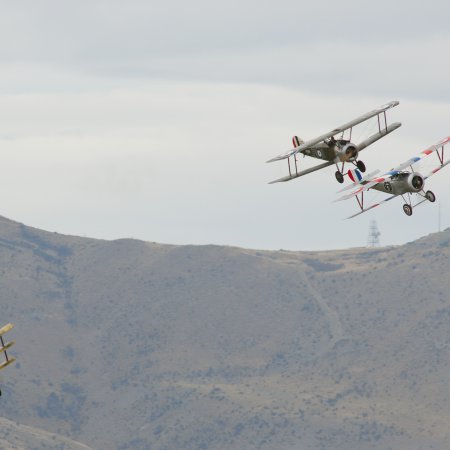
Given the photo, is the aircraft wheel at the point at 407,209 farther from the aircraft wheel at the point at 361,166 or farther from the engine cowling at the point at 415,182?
the aircraft wheel at the point at 361,166

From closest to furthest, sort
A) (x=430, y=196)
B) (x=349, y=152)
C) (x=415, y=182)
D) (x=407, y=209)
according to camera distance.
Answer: (x=407, y=209) < (x=430, y=196) < (x=415, y=182) < (x=349, y=152)

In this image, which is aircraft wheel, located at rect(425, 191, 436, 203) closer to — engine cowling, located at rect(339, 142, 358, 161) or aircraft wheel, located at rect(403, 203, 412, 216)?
aircraft wheel, located at rect(403, 203, 412, 216)

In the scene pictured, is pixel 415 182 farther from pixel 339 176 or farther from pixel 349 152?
pixel 339 176

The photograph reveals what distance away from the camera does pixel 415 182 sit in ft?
456

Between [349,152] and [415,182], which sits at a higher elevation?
[349,152]

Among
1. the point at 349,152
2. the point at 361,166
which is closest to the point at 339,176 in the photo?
the point at 361,166

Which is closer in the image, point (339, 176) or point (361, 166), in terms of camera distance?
point (361, 166)

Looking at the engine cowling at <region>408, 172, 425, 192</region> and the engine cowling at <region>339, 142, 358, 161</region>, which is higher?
the engine cowling at <region>339, 142, 358, 161</region>

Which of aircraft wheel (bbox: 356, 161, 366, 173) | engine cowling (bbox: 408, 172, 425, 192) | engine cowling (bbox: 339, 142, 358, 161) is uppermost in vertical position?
engine cowling (bbox: 339, 142, 358, 161)

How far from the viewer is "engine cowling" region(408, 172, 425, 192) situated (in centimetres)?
13888

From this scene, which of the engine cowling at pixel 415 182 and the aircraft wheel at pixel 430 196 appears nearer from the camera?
the aircraft wheel at pixel 430 196

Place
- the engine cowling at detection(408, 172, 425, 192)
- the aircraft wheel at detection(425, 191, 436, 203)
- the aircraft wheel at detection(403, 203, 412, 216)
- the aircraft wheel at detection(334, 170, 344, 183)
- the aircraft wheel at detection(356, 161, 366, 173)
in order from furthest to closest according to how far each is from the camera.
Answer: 1. the aircraft wheel at detection(334, 170, 344, 183)
2. the aircraft wheel at detection(356, 161, 366, 173)
3. the engine cowling at detection(408, 172, 425, 192)
4. the aircraft wheel at detection(425, 191, 436, 203)
5. the aircraft wheel at detection(403, 203, 412, 216)

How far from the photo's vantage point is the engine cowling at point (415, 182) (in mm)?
138875

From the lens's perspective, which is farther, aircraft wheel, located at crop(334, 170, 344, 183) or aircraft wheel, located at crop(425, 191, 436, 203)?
aircraft wheel, located at crop(334, 170, 344, 183)
